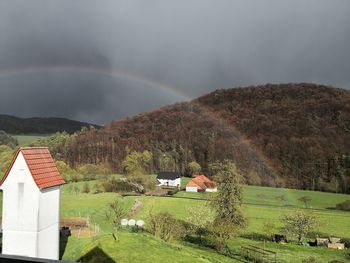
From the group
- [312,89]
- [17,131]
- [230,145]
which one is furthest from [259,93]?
[17,131]

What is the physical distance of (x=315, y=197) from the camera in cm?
7081

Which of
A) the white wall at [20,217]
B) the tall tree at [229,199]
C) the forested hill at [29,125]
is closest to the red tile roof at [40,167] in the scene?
the white wall at [20,217]

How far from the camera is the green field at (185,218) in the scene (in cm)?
1705

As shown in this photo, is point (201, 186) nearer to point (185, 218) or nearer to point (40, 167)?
point (185, 218)

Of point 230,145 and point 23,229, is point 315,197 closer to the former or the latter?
point 230,145

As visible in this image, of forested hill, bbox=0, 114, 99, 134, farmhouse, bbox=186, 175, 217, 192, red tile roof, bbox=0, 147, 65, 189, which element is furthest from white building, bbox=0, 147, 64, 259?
forested hill, bbox=0, 114, 99, 134

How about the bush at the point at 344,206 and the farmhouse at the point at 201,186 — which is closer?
the bush at the point at 344,206

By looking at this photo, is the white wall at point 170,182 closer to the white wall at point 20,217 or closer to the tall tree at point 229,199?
the tall tree at point 229,199

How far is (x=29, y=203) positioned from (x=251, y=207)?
45.5 meters

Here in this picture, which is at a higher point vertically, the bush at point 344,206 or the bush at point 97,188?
the bush at point 97,188

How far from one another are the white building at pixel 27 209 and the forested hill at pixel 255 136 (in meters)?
72.5

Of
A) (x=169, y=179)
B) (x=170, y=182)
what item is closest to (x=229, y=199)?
(x=170, y=182)

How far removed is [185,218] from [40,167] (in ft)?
97.6

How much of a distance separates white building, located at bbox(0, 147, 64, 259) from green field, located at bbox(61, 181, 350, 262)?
9.94 feet
